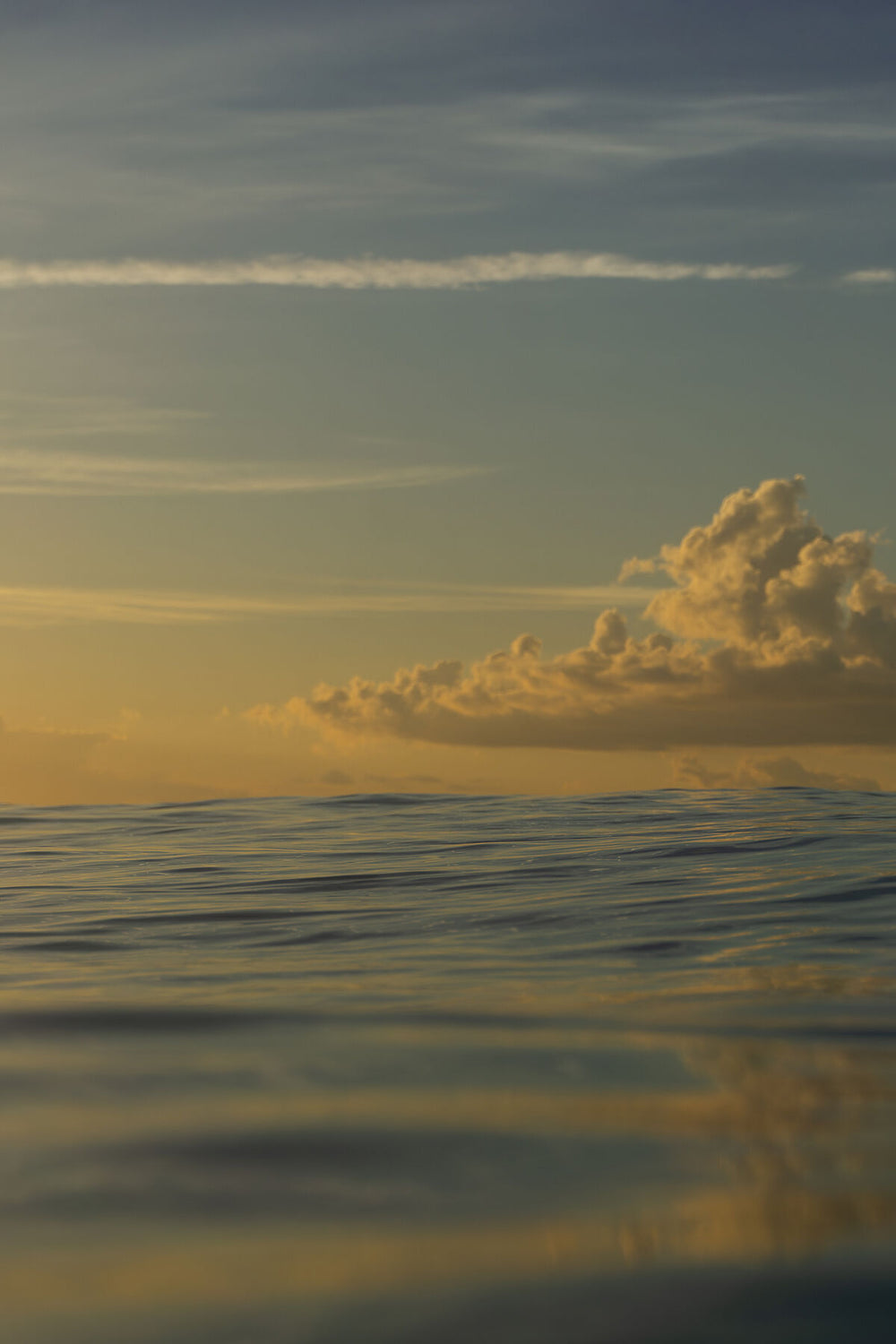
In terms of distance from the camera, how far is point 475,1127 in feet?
16.3

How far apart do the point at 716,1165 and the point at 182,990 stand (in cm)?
454

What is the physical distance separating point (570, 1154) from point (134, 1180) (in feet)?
5.31

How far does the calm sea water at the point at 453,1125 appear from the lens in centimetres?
340

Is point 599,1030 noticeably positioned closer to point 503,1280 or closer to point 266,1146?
point 266,1146

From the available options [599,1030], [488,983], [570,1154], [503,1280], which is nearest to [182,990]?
[488,983]

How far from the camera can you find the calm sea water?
3.40 metres

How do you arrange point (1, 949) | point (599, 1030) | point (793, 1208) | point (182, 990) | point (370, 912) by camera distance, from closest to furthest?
point (793, 1208) < point (599, 1030) < point (182, 990) < point (1, 949) < point (370, 912)

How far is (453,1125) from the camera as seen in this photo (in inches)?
196

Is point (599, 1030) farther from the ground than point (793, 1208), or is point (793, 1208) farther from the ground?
point (599, 1030)

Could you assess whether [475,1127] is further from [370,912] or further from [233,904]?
[233,904]

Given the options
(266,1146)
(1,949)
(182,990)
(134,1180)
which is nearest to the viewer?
(134,1180)

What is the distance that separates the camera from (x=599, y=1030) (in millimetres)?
6641

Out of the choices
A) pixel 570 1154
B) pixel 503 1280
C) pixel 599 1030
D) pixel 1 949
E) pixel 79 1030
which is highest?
pixel 1 949

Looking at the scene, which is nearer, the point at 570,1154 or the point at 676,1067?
the point at 570,1154
